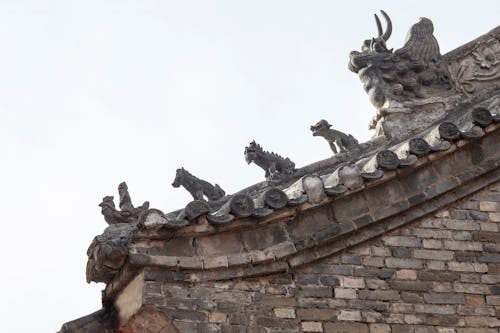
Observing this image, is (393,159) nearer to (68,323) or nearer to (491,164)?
(491,164)

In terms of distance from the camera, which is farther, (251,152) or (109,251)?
(251,152)

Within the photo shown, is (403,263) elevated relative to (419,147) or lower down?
lower down

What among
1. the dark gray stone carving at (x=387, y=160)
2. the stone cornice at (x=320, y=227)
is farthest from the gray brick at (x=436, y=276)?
the dark gray stone carving at (x=387, y=160)

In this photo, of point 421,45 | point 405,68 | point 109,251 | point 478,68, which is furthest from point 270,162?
Result: point 109,251

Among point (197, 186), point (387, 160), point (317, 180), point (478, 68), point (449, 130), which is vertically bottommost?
point (317, 180)

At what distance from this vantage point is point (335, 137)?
1224 centimetres

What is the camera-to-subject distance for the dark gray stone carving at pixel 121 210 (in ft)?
31.2

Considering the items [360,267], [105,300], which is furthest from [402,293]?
[105,300]

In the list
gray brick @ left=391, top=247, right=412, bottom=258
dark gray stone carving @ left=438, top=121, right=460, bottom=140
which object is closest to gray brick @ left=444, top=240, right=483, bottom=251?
gray brick @ left=391, top=247, right=412, bottom=258

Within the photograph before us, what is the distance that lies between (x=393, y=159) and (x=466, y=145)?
80 cm

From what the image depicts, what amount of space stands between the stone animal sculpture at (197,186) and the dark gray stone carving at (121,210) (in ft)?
6.34

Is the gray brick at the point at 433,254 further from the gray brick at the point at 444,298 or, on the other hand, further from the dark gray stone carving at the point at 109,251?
the dark gray stone carving at the point at 109,251

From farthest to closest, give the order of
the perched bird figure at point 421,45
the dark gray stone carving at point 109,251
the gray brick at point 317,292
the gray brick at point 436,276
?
the perched bird figure at point 421,45
the gray brick at point 436,276
the gray brick at point 317,292
the dark gray stone carving at point 109,251

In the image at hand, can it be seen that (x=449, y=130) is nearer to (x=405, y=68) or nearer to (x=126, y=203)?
(x=405, y=68)
